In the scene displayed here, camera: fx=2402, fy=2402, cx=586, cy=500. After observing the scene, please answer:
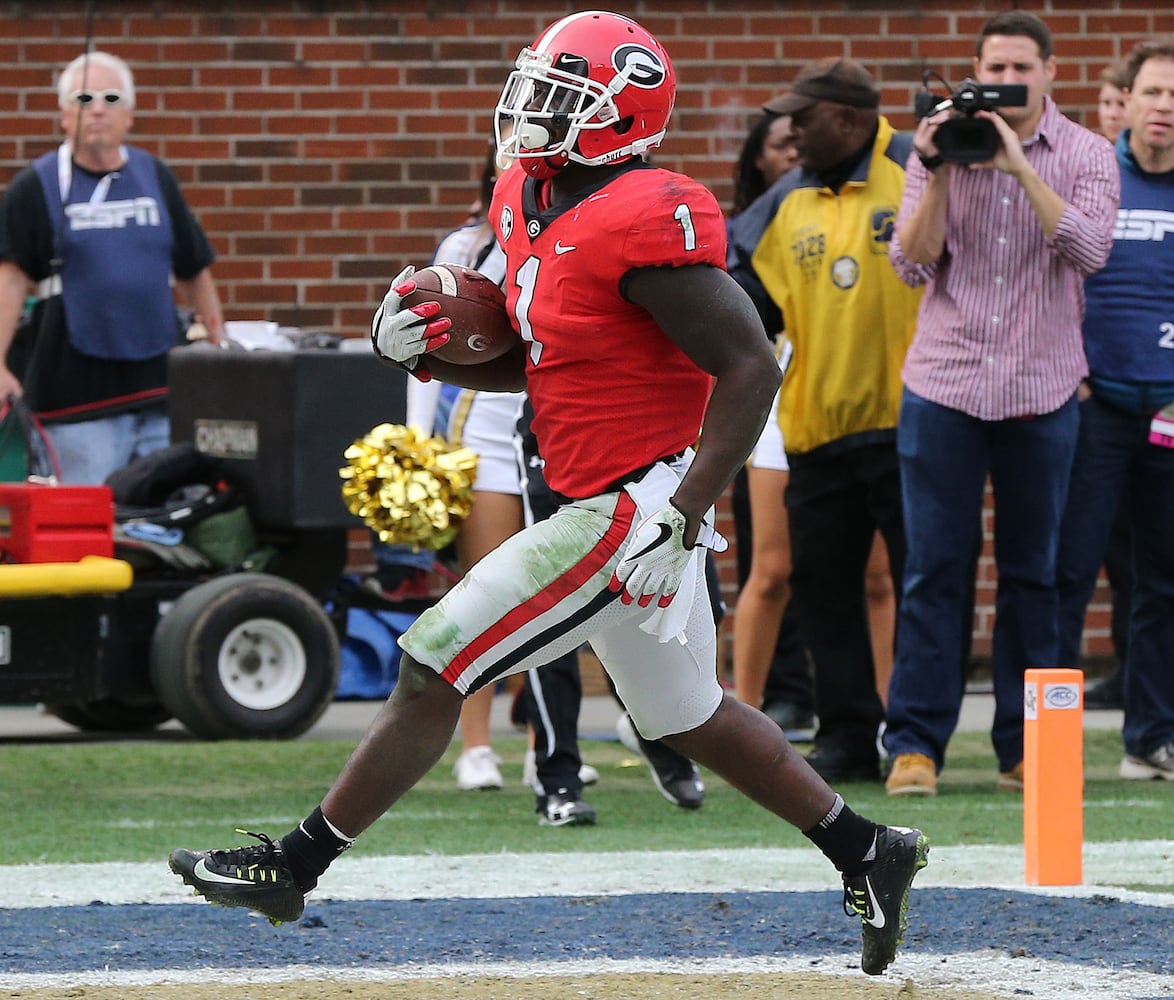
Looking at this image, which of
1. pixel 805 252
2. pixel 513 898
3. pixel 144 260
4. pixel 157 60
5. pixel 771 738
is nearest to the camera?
pixel 771 738

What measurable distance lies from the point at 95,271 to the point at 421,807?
3.17m

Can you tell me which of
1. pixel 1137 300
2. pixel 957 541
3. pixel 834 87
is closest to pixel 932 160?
pixel 834 87

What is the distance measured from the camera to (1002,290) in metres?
7.30

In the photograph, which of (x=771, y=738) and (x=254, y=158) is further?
(x=254, y=158)

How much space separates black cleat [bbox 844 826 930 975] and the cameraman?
2649 millimetres

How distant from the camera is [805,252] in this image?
7.73m

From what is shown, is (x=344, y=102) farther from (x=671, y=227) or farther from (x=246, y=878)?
(x=246, y=878)

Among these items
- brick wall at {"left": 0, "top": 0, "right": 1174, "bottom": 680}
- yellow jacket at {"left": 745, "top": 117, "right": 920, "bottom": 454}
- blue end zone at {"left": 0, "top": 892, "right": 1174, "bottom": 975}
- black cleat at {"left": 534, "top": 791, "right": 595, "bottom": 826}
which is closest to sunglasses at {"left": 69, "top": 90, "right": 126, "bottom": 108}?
brick wall at {"left": 0, "top": 0, "right": 1174, "bottom": 680}

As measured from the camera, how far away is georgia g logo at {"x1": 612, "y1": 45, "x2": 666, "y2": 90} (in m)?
4.57

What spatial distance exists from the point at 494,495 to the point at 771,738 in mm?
2861

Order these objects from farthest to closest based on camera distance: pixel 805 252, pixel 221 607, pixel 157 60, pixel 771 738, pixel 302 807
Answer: pixel 157 60, pixel 221 607, pixel 805 252, pixel 302 807, pixel 771 738

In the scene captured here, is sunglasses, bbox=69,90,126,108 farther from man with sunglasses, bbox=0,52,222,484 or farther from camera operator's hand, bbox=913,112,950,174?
camera operator's hand, bbox=913,112,950,174

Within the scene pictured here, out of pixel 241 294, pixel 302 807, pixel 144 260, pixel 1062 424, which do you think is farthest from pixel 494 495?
pixel 241 294

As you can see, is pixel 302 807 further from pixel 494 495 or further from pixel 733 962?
pixel 733 962
